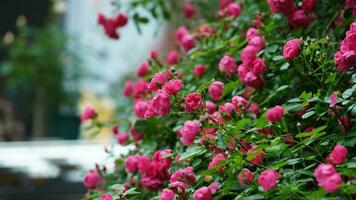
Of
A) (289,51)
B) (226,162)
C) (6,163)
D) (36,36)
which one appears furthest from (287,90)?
(36,36)

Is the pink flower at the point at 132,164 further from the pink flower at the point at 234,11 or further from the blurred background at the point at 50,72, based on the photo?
the blurred background at the point at 50,72

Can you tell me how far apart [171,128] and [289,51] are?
0.48 meters

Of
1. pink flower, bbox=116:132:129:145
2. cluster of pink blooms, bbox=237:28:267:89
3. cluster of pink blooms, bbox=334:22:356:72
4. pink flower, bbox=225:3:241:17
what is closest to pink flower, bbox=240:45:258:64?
cluster of pink blooms, bbox=237:28:267:89

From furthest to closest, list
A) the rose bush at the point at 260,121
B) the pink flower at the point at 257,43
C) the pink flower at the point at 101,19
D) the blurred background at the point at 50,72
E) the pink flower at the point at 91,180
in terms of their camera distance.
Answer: the blurred background at the point at 50,72, the pink flower at the point at 101,19, the pink flower at the point at 91,180, the pink flower at the point at 257,43, the rose bush at the point at 260,121

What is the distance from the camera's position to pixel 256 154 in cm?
96

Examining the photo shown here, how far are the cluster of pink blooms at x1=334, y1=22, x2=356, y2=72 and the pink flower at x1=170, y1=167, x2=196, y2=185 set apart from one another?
0.99 ft

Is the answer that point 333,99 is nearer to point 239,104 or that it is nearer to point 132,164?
point 239,104

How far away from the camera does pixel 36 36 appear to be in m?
6.67

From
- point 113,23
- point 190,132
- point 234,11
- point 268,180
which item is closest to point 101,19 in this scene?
point 113,23

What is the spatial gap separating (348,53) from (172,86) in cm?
29

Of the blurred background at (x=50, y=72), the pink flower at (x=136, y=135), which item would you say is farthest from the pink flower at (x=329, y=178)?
the blurred background at (x=50, y=72)

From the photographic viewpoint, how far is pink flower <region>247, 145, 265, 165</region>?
960 millimetres

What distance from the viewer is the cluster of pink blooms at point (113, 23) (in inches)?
70.8

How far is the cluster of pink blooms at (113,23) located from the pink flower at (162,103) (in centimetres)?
81
